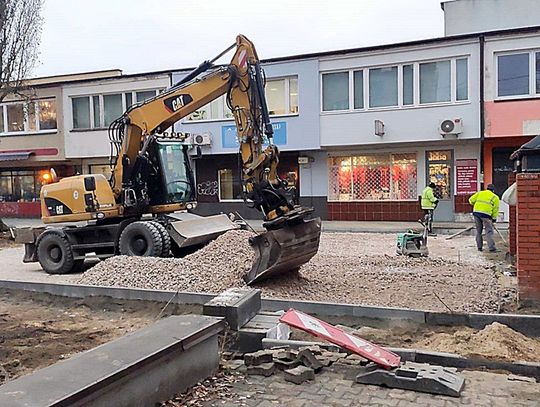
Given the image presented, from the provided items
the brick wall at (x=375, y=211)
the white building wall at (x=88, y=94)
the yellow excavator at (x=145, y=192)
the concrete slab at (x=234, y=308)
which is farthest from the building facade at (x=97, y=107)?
the concrete slab at (x=234, y=308)

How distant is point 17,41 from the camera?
890 inches

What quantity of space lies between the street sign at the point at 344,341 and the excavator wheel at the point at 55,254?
30.7 ft

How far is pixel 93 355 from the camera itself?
4.65 m

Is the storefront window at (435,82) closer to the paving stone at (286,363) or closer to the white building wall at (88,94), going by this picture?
the white building wall at (88,94)

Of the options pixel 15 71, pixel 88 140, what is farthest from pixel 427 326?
pixel 88 140

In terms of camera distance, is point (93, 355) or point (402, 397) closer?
point (93, 355)

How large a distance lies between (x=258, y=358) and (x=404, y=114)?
1800 cm

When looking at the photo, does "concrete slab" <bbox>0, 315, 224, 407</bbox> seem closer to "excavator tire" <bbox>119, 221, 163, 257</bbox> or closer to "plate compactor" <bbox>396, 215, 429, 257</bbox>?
"excavator tire" <bbox>119, 221, 163, 257</bbox>

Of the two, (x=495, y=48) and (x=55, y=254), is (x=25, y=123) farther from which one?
(x=495, y=48)

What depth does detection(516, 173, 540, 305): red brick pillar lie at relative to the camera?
297 inches

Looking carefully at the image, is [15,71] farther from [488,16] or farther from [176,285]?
[488,16]

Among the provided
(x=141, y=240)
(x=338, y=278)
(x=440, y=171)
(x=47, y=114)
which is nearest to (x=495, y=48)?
(x=440, y=171)

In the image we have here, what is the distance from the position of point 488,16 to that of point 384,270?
867 inches

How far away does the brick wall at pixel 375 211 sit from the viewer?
23.5 meters
